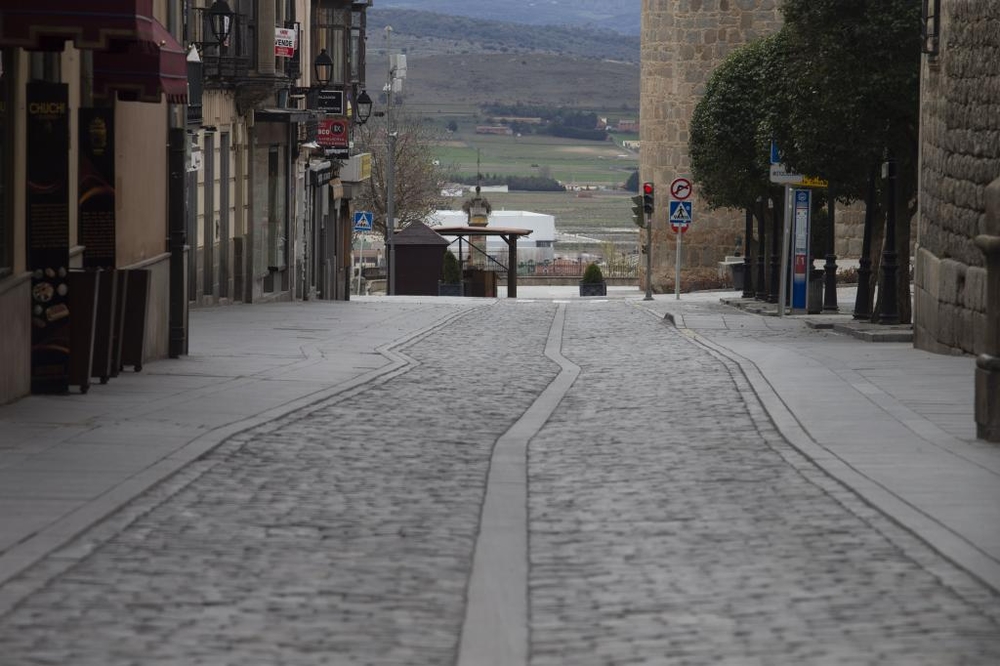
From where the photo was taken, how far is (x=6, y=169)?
1333 centimetres

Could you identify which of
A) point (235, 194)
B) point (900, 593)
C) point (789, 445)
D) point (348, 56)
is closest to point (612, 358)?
point (789, 445)

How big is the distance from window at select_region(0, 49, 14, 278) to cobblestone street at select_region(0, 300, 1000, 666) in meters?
2.40

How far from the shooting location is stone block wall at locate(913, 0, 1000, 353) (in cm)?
1806

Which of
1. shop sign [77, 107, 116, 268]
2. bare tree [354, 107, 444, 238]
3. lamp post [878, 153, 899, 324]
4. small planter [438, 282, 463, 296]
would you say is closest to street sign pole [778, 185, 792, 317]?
lamp post [878, 153, 899, 324]

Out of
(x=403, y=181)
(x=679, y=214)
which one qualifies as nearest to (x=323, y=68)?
(x=679, y=214)

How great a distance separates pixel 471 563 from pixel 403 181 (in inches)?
3365

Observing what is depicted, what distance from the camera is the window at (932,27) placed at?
2039cm

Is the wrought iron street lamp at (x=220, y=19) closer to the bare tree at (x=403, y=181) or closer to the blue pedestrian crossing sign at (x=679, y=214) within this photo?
the blue pedestrian crossing sign at (x=679, y=214)

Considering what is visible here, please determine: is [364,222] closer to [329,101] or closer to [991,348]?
[329,101]

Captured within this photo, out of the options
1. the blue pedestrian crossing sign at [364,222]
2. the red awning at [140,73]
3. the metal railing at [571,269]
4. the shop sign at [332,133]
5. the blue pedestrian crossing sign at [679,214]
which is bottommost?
the metal railing at [571,269]

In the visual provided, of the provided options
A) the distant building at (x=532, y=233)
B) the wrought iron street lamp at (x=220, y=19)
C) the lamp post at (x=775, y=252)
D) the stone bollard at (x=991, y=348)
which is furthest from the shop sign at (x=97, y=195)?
the distant building at (x=532, y=233)

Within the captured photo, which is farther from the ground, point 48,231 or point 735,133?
point 735,133

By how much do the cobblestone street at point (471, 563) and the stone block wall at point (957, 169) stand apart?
6351 mm

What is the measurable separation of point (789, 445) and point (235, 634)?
6046 mm
